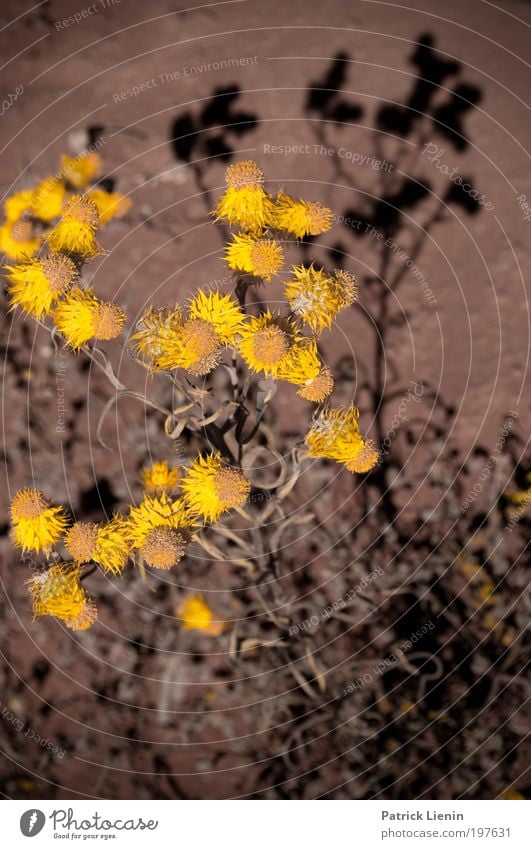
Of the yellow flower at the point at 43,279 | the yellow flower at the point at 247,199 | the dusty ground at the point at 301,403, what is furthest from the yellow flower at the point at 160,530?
the dusty ground at the point at 301,403

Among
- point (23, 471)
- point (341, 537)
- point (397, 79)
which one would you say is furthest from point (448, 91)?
point (23, 471)

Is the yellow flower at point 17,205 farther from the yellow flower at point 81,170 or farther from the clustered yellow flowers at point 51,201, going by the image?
the yellow flower at point 81,170

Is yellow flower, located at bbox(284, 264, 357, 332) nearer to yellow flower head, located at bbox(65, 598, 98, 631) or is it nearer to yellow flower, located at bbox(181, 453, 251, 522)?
yellow flower, located at bbox(181, 453, 251, 522)

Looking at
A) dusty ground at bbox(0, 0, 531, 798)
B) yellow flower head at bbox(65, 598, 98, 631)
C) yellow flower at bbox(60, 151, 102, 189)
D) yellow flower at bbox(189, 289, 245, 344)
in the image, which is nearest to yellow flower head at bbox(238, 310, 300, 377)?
yellow flower at bbox(189, 289, 245, 344)
